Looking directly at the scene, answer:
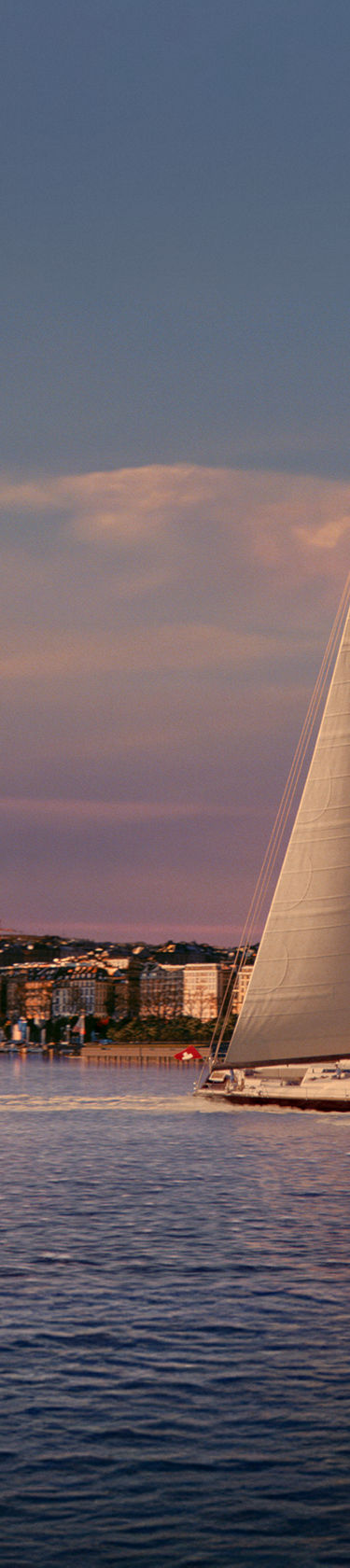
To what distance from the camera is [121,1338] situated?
25.4m

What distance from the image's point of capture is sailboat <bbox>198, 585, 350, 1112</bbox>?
75688 mm

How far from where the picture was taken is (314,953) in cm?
7669

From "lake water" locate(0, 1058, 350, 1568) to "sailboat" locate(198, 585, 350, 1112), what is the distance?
23.3 meters

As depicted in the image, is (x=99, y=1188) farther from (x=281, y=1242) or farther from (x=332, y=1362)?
(x=332, y=1362)

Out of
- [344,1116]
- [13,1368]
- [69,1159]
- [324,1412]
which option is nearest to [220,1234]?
[13,1368]

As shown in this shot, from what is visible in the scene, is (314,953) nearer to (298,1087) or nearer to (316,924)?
(316,924)

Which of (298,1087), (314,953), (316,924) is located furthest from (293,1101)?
(316,924)

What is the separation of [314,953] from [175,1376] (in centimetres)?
5457

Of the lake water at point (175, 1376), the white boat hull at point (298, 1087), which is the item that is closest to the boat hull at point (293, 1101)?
the white boat hull at point (298, 1087)

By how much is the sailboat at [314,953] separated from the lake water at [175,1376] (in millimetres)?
23273

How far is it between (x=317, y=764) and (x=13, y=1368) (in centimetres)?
5505

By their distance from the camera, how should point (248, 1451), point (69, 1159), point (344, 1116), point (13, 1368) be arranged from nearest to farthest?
1. point (248, 1451)
2. point (13, 1368)
3. point (69, 1159)
4. point (344, 1116)

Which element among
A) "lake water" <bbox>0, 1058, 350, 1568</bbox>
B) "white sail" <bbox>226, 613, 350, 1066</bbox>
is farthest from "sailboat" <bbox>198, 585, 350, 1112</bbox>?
"lake water" <bbox>0, 1058, 350, 1568</bbox>

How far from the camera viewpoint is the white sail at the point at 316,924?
75625 mm
